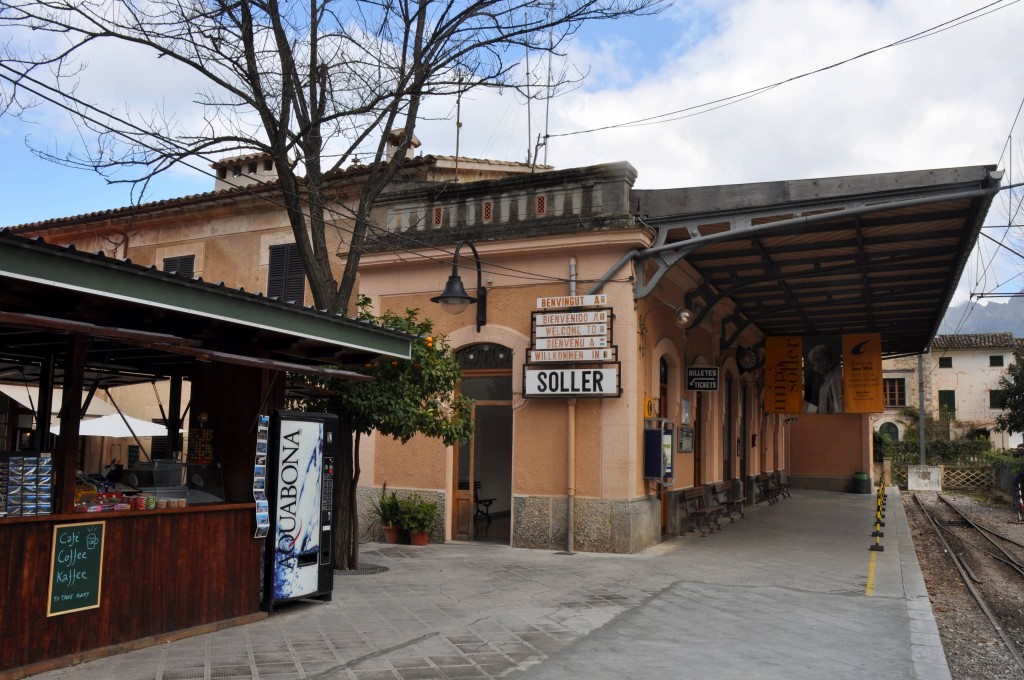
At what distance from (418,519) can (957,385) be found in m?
50.6

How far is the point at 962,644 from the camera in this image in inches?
313

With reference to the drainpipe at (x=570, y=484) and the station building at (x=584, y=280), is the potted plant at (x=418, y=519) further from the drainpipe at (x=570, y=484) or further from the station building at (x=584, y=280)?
the drainpipe at (x=570, y=484)

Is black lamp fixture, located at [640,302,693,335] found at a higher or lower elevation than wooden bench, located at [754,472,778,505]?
higher

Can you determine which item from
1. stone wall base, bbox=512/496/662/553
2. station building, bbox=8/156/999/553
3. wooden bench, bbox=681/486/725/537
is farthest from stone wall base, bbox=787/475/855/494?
stone wall base, bbox=512/496/662/553

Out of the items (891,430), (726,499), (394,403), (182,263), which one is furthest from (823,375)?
(891,430)

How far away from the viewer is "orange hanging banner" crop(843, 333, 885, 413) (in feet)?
63.5

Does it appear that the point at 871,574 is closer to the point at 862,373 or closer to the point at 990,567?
the point at 990,567

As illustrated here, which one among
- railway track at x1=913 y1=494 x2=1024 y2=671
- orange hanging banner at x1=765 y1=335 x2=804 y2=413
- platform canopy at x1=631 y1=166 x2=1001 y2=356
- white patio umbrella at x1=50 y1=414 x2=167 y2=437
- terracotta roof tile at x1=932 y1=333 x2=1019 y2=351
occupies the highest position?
terracotta roof tile at x1=932 y1=333 x2=1019 y2=351

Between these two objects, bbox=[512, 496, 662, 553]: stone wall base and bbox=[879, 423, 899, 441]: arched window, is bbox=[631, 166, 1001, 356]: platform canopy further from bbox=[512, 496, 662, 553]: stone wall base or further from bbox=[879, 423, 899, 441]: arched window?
bbox=[879, 423, 899, 441]: arched window

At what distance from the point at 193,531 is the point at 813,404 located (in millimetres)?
19488

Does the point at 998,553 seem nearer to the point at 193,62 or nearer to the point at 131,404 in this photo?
the point at 193,62

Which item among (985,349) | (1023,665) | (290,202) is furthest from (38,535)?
(985,349)

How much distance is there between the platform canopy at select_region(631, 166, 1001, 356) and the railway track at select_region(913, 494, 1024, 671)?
4.87 meters

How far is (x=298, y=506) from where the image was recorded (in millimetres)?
7668
